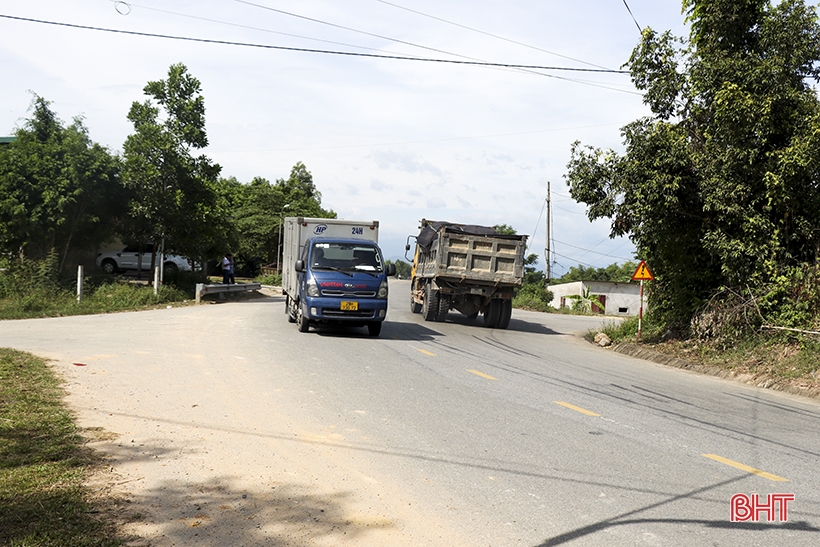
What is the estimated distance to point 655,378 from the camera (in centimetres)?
1288

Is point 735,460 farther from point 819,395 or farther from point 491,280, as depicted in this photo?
point 491,280

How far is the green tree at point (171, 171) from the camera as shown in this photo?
27438 mm

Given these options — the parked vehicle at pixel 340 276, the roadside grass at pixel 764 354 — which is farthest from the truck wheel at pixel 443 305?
the roadside grass at pixel 764 354

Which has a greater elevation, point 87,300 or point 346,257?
point 346,257

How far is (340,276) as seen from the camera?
52.9ft

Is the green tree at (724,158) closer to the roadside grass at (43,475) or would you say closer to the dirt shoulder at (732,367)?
the dirt shoulder at (732,367)

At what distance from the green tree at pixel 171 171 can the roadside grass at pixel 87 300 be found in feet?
7.70

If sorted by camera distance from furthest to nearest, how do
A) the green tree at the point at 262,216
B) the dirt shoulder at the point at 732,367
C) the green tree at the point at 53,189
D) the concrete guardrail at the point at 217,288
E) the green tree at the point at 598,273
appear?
the green tree at the point at 598,273 → the green tree at the point at 262,216 → the concrete guardrail at the point at 217,288 → the green tree at the point at 53,189 → the dirt shoulder at the point at 732,367

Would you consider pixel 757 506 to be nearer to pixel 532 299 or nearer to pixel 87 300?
pixel 87 300

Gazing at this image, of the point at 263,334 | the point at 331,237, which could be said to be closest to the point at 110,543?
the point at 263,334

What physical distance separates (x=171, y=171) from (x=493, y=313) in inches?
549

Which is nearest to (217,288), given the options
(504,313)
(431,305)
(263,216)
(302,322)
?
(431,305)

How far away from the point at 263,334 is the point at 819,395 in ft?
35.0

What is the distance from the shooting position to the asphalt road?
4.73 m
